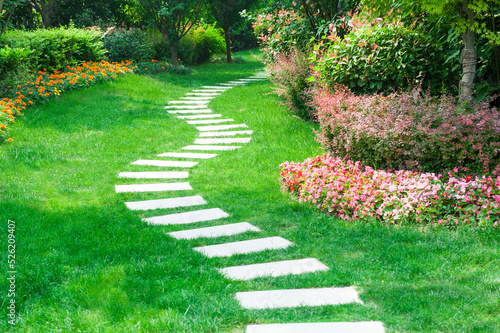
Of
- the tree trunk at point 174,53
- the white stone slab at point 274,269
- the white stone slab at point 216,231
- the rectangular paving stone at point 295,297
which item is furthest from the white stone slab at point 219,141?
the tree trunk at point 174,53

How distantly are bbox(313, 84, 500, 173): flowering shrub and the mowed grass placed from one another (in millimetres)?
954

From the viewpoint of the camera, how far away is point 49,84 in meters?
8.95

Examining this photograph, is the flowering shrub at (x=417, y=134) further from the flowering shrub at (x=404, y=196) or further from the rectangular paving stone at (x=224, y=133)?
the rectangular paving stone at (x=224, y=133)

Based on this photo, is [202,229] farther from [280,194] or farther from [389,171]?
[389,171]

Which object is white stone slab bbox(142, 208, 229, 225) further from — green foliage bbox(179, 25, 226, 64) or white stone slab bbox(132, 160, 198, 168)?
green foliage bbox(179, 25, 226, 64)

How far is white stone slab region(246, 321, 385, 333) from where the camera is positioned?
7.97 feet

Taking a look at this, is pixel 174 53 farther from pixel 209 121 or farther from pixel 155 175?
pixel 155 175

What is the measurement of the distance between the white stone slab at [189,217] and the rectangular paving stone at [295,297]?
1.51 metres

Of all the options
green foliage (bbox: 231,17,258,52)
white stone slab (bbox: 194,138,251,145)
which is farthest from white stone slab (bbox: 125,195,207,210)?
green foliage (bbox: 231,17,258,52)

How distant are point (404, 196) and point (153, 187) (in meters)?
2.70

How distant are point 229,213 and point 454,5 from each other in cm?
311

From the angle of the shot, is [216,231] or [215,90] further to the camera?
[215,90]

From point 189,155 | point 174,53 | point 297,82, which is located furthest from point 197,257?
point 174,53

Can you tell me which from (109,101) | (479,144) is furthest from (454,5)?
(109,101)
